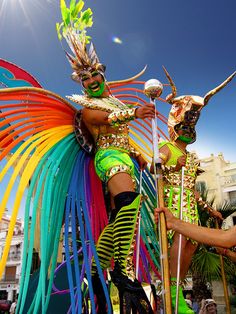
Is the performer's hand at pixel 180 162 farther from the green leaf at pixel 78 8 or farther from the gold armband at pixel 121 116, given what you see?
the green leaf at pixel 78 8

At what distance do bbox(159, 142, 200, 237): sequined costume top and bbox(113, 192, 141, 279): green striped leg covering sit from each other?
0.80 m

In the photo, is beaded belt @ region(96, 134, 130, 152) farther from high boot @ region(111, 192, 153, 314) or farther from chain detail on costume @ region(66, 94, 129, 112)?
high boot @ region(111, 192, 153, 314)

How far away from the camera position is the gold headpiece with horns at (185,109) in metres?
3.24

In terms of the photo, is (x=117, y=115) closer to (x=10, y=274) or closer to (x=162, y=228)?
(x=162, y=228)

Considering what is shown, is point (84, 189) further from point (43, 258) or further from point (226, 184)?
point (226, 184)

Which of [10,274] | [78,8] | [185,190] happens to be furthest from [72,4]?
[10,274]

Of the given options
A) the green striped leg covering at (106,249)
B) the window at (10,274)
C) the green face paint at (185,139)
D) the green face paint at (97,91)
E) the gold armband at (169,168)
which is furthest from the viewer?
the window at (10,274)

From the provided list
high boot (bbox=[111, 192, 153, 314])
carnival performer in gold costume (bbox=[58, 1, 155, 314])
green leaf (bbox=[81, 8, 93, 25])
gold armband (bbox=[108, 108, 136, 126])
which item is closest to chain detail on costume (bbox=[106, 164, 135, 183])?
carnival performer in gold costume (bbox=[58, 1, 155, 314])

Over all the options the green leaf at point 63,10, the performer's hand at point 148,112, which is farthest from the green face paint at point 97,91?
the green leaf at point 63,10

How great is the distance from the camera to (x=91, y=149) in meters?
2.85

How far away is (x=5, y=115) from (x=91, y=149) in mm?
783

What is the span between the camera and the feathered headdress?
284 cm

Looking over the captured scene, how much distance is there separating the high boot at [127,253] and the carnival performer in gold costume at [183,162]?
74 centimetres

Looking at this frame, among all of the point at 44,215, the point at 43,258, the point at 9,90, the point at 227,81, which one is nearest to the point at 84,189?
the point at 44,215
